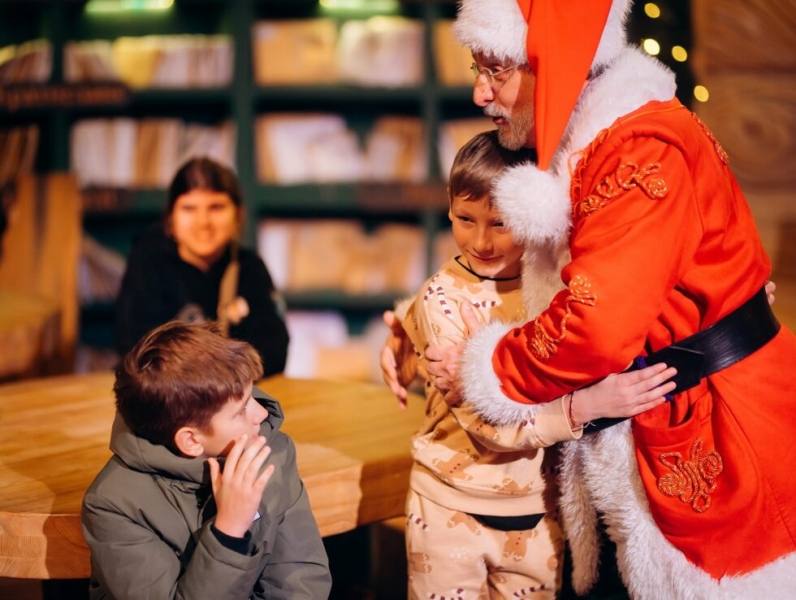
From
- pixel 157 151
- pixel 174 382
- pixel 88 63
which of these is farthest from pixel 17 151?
pixel 174 382

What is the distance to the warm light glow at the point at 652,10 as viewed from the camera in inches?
131

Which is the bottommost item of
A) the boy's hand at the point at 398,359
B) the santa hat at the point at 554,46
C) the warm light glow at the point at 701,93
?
the warm light glow at the point at 701,93

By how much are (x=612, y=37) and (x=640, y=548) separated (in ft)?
2.56

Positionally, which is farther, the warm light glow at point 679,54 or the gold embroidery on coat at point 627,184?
the warm light glow at point 679,54

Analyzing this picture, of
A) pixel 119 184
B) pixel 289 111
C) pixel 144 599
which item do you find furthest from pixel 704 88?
pixel 144 599

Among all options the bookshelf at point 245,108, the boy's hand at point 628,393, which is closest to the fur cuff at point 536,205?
the boy's hand at point 628,393

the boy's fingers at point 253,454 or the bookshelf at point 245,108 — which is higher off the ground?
the boy's fingers at point 253,454

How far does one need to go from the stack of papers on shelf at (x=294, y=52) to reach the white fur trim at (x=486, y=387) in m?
2.91

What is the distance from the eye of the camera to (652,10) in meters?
3.33

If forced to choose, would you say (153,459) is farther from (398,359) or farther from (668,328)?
(668,328)

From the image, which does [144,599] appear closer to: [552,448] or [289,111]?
[552,448]

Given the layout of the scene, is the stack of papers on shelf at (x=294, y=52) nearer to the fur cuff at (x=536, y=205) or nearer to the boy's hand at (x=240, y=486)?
the fur cuff at (x=536, y=205)

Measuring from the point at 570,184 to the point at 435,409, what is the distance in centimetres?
48

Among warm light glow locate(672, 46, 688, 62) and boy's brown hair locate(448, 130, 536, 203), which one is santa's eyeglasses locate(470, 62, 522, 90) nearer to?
boy's brown hair locate(448, 130, 536, 203)
